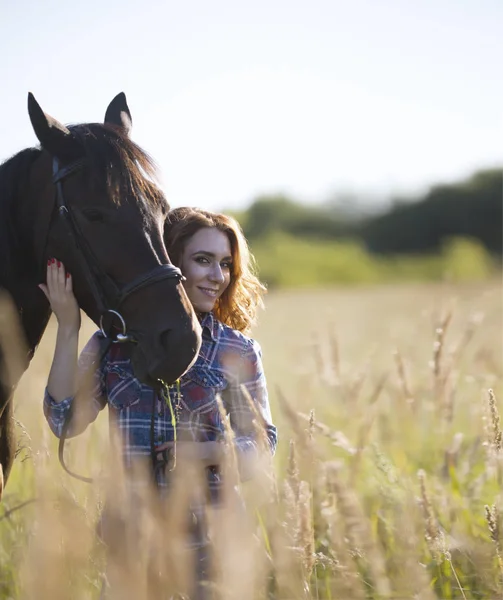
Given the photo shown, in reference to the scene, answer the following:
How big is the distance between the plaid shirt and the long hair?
0.31 meters

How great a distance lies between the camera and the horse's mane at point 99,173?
7.54 feet

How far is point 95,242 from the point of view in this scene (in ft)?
7.47

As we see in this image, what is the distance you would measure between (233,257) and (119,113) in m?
0.91

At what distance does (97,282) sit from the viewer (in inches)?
89.7

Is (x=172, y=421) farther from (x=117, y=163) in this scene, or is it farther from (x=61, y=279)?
(x=117, y=163)

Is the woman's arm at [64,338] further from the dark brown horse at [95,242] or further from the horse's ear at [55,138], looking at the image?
the horse's ear at [55,138]

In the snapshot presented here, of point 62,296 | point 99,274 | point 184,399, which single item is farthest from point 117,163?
point 184,399

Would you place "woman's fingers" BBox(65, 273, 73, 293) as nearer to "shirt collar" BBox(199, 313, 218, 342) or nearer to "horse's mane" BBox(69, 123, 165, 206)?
"horse's mane" BBox(69, 123, 165, 206)

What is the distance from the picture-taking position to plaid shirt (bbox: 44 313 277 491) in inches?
88.0

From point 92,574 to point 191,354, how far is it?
3.41ft

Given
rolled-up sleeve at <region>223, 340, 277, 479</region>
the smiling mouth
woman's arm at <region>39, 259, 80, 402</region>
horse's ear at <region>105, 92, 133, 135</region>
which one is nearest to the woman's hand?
woman's arm at <region>39, 259, 80, 402</region>

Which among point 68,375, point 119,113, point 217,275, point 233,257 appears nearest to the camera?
point 68,375

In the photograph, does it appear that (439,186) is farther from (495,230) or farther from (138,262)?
(138,262)

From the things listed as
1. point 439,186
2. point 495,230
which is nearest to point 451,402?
point 495,230
